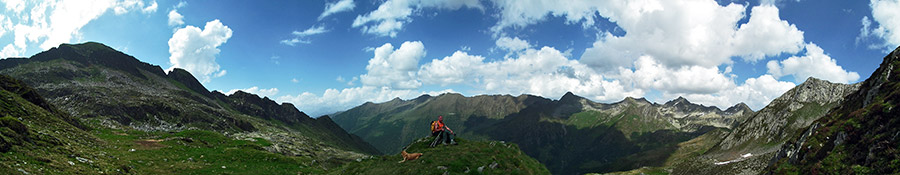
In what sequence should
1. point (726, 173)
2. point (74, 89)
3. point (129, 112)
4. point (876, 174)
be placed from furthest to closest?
point (74, 89)
point (129, 112)
point (726, 173)
point (876, 174)

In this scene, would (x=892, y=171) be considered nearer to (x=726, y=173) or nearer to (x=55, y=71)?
(x=726, y=173)

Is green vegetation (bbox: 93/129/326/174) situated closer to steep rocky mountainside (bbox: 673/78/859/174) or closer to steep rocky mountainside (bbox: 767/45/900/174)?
steep rocky mountainside (bbox: 767/45/900/174)

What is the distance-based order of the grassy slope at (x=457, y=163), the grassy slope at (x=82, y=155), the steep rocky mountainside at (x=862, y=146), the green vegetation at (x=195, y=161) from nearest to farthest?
the grassy slope at (x=82, y=155)
the grassy slope at (x=457, y=163)
the steep rocky mountainside at (x=862, y=146)
the green vegetation at (x=195, y=161)

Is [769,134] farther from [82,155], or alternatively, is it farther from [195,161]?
[82,155]

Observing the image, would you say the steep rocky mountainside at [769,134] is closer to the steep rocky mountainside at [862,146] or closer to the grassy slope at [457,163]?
the steep rocky mountainside at [862,146]

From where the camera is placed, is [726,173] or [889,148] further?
[726,173]

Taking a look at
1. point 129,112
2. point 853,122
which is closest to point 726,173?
point 853,122

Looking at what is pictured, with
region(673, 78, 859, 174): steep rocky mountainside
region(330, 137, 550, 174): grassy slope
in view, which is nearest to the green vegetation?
region(330, 137, 550, 174): grassy slope

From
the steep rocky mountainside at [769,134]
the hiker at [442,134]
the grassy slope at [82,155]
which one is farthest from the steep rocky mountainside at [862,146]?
the steep rocky mountainside at [769,134]

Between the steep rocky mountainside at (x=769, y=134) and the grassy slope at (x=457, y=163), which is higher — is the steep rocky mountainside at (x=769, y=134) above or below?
above

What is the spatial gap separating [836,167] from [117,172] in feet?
233

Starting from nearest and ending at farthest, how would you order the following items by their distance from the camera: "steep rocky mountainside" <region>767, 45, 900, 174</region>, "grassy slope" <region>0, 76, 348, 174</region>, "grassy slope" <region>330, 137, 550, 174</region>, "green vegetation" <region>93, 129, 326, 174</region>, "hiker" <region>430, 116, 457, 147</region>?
1. "grassy slope" <region>0, 76, 348, 174</region>
2. "grassy slope" <region>330, 137, 550, 174</region>
3. "steep rocky mountainside" <region>767, 45, 900, 174</region>
4. "green vegetation" <region>93, 129, 326, 174</region>
5. "hiker" <region>430, 116, 457, 147</region>

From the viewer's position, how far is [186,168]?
36.3 meters

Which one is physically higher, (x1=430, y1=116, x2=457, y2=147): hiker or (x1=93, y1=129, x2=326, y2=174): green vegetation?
(x1=430, y1=116, x2=457, y2=147): hiker
